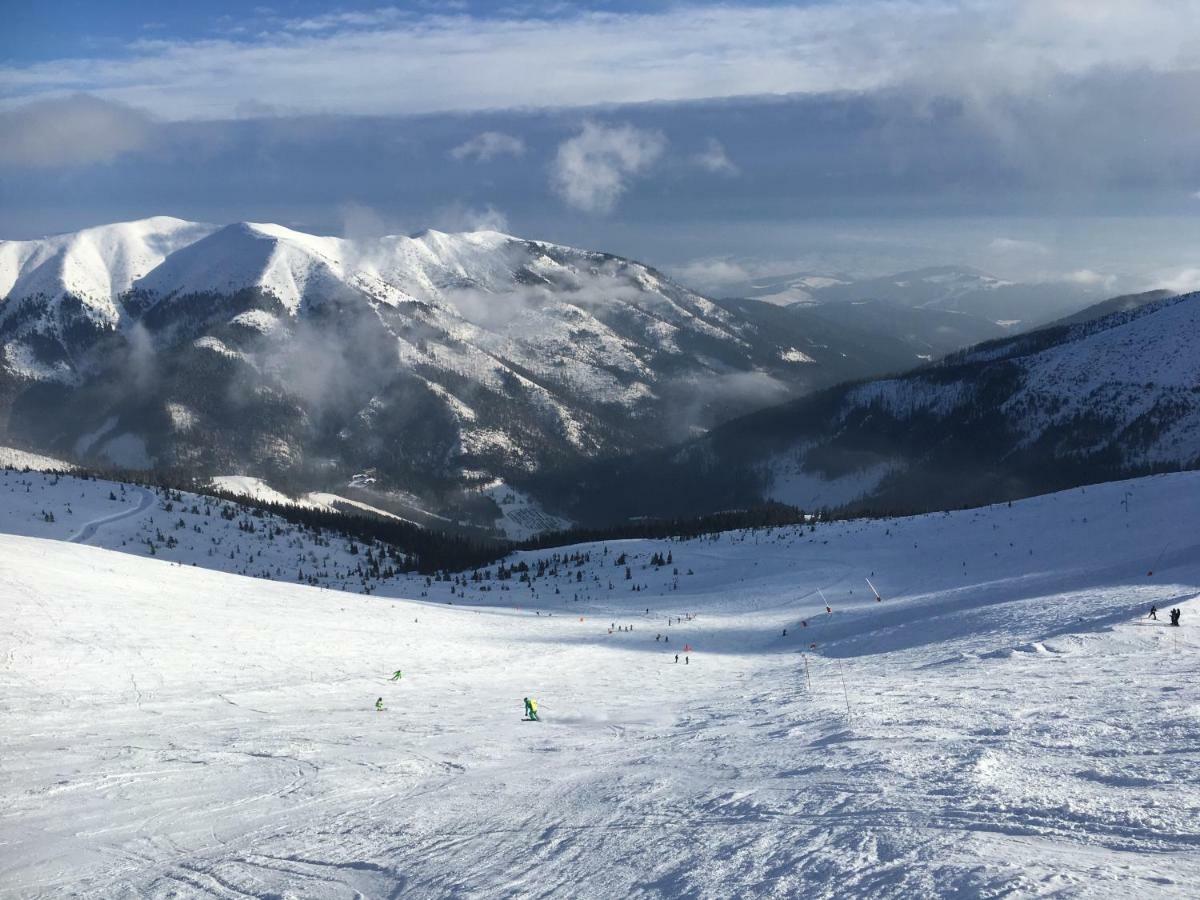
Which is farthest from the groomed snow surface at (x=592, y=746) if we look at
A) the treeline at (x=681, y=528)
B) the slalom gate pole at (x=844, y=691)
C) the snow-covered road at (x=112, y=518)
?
the treeline at (x=681, y=528)

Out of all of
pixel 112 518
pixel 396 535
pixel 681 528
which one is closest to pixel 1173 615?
pixel 681 528

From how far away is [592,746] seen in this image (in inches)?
818

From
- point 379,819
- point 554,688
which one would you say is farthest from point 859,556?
point 379,819

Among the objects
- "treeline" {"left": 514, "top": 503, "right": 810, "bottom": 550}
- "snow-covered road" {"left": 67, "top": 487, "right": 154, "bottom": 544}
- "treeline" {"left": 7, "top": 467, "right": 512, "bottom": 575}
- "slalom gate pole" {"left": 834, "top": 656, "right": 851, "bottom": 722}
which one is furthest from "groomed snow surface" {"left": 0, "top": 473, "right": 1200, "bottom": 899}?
"treeline" {"left": 7, "top": 467, "right": 512, "bottom": 575}

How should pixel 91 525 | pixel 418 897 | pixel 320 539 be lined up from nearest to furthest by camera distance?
pixel 418 897, pixel 91 525, pixel 320 539

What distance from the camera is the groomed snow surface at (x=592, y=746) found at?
11.6 m

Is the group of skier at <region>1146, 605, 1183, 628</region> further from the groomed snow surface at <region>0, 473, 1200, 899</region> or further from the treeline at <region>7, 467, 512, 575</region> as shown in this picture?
the treeline at <region>7, 467, 512, 575</region>

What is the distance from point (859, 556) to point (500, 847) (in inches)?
2412

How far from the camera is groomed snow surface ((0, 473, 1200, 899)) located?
11586 millimetres

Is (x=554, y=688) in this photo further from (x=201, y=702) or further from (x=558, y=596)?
(x=558, y=596)

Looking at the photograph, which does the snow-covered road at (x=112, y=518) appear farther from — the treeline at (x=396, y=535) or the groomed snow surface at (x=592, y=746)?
the groomed snow surface at (x=592, y=746)

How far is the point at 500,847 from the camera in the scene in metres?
13.0

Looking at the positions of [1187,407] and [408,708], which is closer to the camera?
[408,708]

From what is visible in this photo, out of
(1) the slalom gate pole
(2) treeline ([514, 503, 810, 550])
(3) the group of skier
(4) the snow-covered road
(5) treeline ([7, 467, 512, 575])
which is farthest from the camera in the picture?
(5) treeline ([7, 467, 512, 575])
